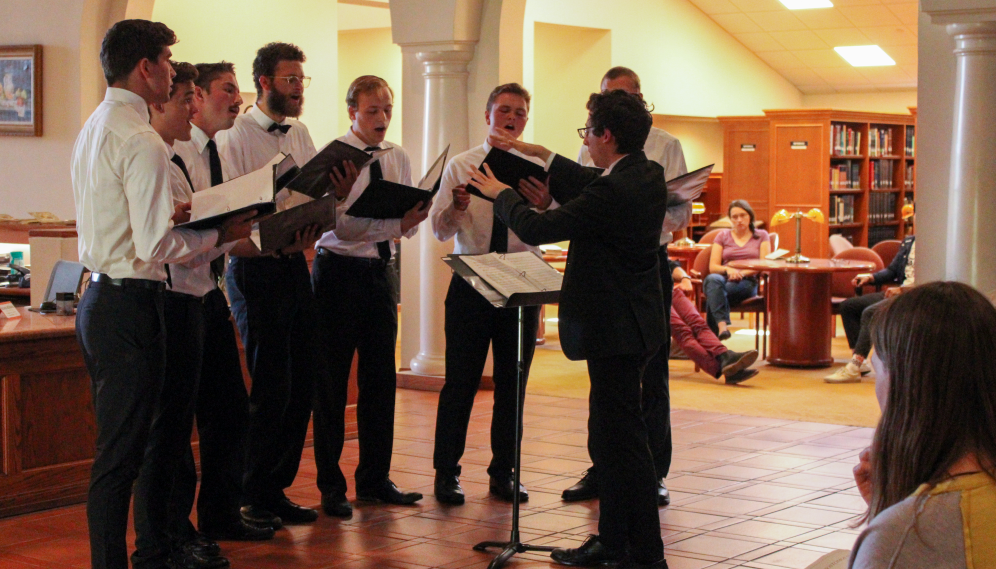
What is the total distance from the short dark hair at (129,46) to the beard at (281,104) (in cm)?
102

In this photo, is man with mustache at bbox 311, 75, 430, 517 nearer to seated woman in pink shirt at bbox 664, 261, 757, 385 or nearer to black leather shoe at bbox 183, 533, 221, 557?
black leather shoe at bbox 183, 533, 221, 557

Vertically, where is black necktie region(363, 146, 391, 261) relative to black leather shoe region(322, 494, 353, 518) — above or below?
above

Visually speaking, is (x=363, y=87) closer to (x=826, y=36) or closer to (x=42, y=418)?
(x=42, y=418)

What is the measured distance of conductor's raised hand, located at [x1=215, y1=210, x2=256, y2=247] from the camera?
3.17 m

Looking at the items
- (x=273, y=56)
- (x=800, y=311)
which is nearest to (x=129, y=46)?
(x=273, y=56)

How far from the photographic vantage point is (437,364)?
7.39m

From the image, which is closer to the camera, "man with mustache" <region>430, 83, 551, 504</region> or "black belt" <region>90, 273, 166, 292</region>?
"black belt" <region>90, 273, 166, 292</region>

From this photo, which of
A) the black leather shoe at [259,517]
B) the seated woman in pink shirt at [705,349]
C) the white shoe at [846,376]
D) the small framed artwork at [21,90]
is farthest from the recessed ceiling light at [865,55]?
the black leather shoe at [259,517]

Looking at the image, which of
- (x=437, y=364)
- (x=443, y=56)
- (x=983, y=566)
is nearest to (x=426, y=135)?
(x=443, y=56)

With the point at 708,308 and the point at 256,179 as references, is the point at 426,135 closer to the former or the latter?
the point at 708,308

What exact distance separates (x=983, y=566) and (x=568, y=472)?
150 inches

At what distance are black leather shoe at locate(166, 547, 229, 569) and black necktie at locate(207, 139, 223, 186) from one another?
1224 millimetres

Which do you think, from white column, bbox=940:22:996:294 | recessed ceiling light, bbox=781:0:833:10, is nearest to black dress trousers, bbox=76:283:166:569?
white column, bbox=940:22:996:294

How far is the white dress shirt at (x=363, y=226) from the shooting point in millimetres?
4219
